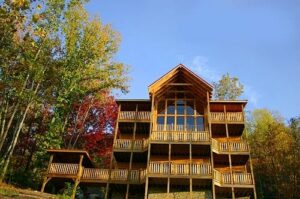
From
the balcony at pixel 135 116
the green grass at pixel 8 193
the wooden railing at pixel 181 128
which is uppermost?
the balcony at pixel 135 116

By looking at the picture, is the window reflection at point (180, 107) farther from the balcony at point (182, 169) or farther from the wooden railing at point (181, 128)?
the balcony at point (182, 169)

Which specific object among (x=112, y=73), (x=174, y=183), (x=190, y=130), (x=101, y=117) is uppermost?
(x=112, y=73)

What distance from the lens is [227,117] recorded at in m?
29.0

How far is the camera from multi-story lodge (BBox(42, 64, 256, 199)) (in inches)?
1009

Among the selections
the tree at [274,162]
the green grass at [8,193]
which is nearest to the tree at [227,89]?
the tree at [274,162]

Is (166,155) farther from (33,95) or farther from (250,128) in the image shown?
(250,128)

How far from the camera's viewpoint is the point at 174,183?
1032 inches

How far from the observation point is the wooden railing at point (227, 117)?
94.5 ft

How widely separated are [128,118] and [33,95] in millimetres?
8282

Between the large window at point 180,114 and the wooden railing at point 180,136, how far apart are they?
1.51 m

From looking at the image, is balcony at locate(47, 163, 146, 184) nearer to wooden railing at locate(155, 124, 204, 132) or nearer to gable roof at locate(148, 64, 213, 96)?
wooden railing at locate(155, 124, 204, 132)

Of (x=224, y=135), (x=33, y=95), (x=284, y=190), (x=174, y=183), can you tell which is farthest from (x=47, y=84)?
(x=284, y=190)

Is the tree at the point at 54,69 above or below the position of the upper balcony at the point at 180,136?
above

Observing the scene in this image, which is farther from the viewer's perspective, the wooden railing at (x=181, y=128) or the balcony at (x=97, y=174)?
the wooden railing at (x=181, y=128)
